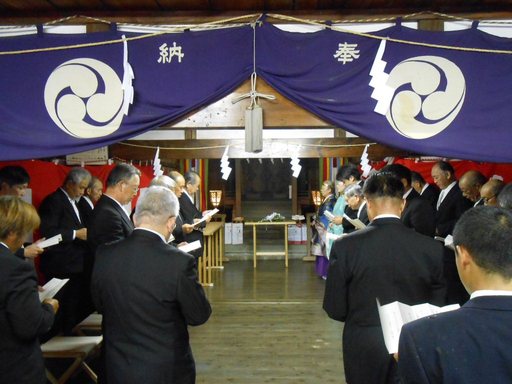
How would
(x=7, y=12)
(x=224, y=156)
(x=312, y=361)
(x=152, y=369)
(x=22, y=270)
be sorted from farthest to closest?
(x=224, y=156) → (x=312, y=361) → (x=7, y=12) → (x=152, y=369) → (x=22, y=270)

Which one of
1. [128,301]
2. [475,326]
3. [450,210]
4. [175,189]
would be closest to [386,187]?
[475,326]

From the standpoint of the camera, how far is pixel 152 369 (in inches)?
93.8

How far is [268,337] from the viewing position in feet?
17.6

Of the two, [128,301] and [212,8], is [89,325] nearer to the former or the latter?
[128,301]

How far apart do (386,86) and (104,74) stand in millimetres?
2063

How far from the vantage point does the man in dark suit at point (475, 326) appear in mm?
1245

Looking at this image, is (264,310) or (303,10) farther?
(264,310)

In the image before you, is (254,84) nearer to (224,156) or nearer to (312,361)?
(312,361)

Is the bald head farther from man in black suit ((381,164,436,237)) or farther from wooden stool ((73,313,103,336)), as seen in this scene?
wooden stool ((73,313,103,336))

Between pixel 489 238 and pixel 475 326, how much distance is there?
0.95ft

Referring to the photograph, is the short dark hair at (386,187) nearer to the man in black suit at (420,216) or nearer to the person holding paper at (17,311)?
the man in black suit at (420,216)

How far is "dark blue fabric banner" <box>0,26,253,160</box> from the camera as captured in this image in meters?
3.08

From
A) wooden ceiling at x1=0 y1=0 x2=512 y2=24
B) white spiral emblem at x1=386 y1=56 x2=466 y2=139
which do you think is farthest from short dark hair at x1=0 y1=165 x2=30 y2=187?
white spiral emblem at x1=386 y1=56 x2=466 y2=139

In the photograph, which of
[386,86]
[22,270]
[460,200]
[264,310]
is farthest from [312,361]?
[22,270]
